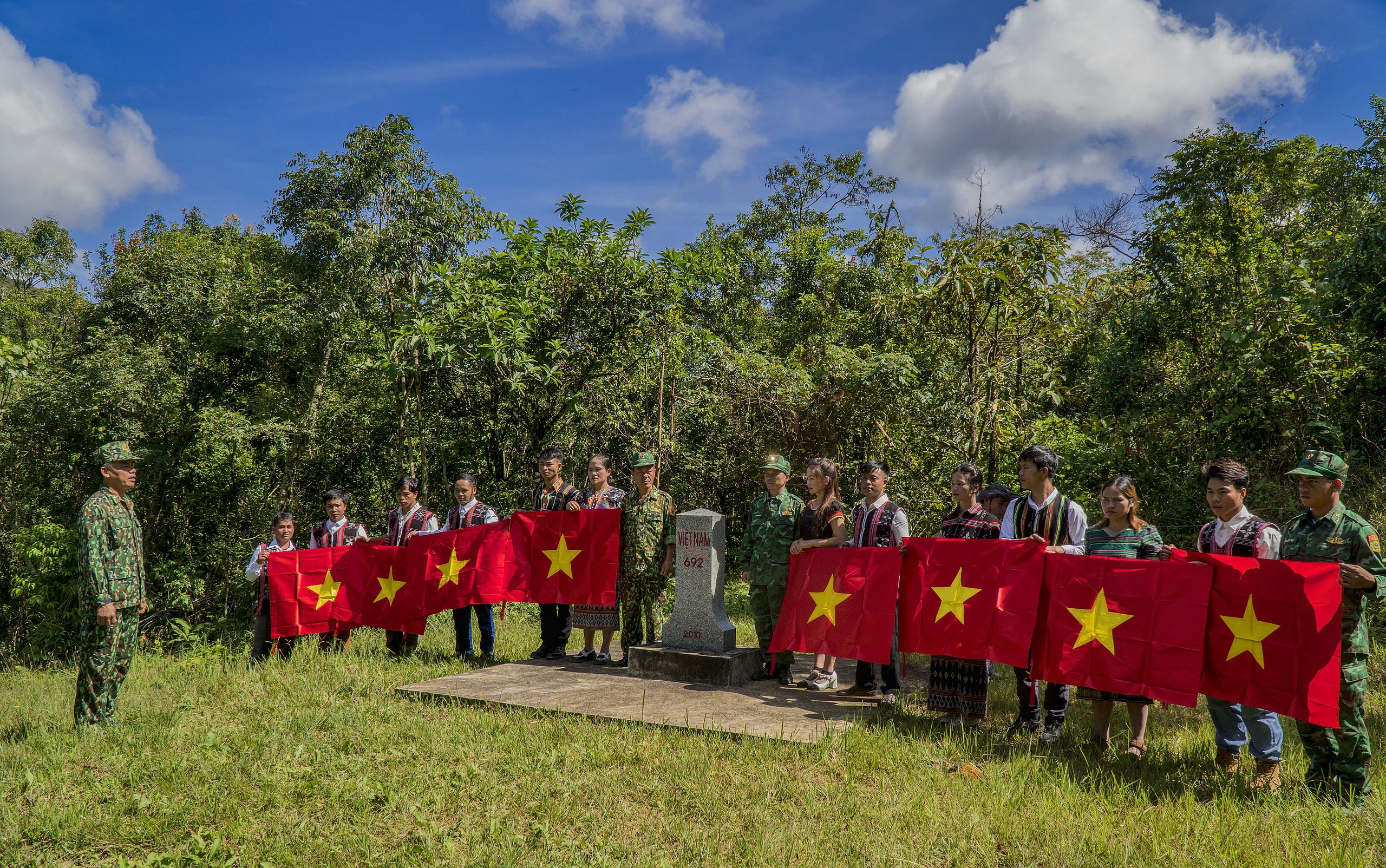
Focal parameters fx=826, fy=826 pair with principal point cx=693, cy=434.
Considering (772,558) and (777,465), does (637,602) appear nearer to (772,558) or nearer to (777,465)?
(772,558)

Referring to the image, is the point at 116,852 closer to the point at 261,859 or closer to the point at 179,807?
the point at 179,807

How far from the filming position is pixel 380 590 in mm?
7926

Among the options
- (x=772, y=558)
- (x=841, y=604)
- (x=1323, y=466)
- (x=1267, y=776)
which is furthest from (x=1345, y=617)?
(x=772, y=558)

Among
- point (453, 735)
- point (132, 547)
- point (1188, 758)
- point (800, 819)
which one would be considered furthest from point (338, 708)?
point (1188, 758)

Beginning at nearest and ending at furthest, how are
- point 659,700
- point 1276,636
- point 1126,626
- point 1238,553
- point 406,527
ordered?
point 1276,636 < point 1238,553 < point 1126,626 < point 659,700 < point 406,527

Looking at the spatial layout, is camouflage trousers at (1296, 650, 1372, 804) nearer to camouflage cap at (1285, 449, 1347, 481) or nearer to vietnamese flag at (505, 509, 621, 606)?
camouflage cap at (1285, 449, 1347, 481)

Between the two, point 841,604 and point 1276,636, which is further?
point 841,604

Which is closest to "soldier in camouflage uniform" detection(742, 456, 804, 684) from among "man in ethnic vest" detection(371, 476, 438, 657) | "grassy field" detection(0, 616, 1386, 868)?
"grassy field" detection(0, 616, 1386, 868)

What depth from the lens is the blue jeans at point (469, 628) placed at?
7.68m

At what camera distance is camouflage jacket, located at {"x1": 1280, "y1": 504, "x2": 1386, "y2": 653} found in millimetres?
3900

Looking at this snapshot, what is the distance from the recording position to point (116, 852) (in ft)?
12.8

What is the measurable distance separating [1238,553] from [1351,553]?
559mm

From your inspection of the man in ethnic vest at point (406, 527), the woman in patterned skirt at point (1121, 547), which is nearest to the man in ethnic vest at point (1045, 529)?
the woman in patterned skirt at point (1121, 547)

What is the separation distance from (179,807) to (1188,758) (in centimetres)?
545
